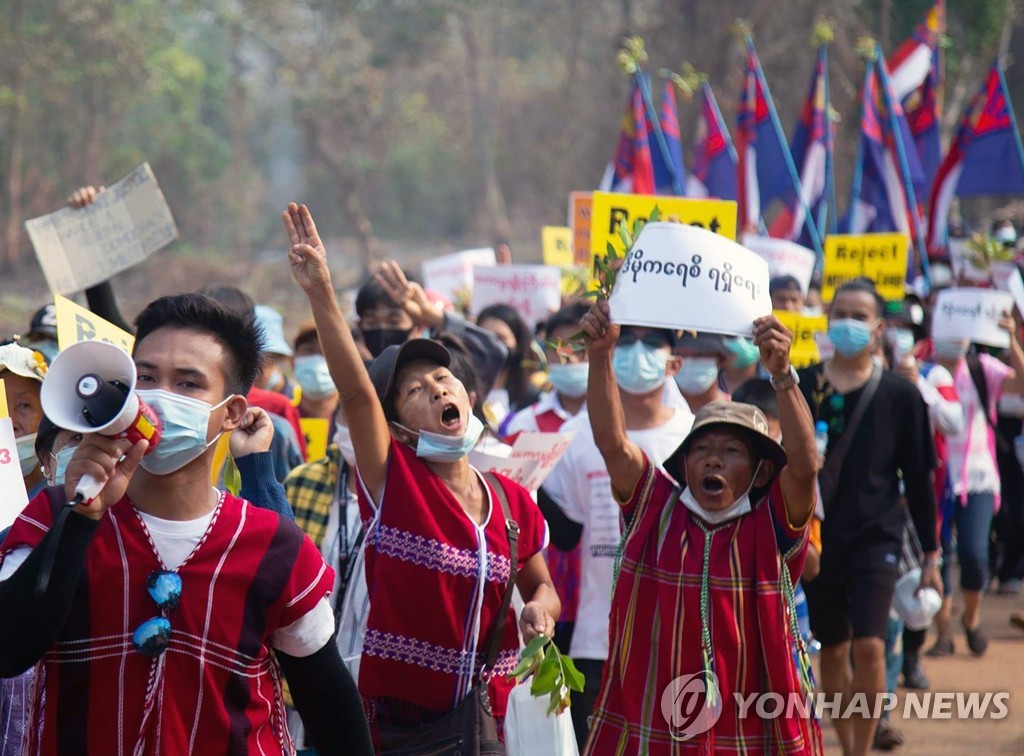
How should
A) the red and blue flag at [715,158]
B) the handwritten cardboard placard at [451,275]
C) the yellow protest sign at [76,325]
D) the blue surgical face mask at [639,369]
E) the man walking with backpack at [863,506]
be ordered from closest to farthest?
1. the yellow protest sign at [76,325]
2. the blue surgical face mask at [639,369]
3. the man walking with backpack at [863,506]
4. the handwritten cardboard placard at [451,275]
5. the red and blue flag at [715,158]

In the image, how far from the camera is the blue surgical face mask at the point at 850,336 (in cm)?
660

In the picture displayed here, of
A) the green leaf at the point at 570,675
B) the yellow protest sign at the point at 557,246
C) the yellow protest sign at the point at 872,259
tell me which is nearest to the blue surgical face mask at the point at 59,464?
the green leaf at the point at 570,675

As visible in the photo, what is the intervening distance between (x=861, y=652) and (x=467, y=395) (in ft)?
8.87

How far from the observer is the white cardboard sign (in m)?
3.68

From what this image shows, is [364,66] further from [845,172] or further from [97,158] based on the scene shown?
[845,172]

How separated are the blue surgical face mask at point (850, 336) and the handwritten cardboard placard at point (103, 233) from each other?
Result: 3.00 meters

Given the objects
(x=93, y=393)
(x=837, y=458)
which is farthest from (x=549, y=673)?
(x=837, y=458)

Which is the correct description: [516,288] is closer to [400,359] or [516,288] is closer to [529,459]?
[529,459]

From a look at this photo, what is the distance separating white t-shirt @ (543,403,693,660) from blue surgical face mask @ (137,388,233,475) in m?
2.82

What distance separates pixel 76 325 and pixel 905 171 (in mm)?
9780

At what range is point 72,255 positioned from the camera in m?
5.59

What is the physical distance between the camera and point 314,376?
23.4ft

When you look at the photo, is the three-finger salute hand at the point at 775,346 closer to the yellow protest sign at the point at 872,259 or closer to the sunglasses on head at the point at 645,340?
the sunglasses on head at the point at 645,340

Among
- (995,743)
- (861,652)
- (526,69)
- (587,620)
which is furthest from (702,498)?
(526,69)
